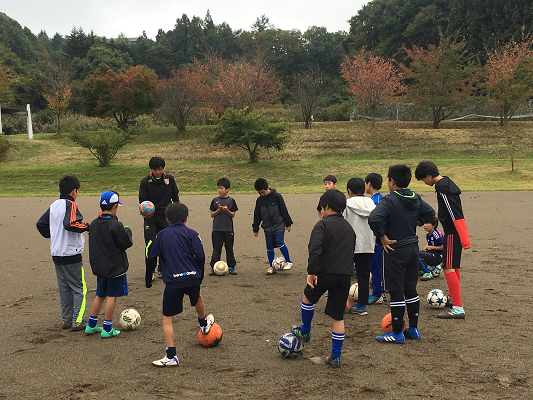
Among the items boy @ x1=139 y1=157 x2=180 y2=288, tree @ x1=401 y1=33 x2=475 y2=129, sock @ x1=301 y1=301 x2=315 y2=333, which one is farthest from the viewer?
tree @ x1=401 y1=33 x2=475 y2=129

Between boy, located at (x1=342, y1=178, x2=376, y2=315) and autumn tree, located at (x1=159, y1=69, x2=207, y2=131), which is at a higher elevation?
autumn tree, located at (x1=159, y1=69, x2=207, y2=131)

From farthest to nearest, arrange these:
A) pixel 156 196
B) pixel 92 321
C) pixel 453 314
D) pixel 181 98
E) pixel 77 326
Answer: pixel 181 98 < pixel 156 196 < pixel 453 314 < pixel 77 326 < pixel 92 321

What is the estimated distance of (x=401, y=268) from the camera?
17.1 ft

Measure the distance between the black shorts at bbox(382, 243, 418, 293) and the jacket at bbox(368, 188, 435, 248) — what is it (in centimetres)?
8

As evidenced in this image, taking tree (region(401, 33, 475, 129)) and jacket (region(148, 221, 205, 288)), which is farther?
tree (region(401, 33, 475, 129))

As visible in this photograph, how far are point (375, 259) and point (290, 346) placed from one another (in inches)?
103

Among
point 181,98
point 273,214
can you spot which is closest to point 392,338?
point 273,214

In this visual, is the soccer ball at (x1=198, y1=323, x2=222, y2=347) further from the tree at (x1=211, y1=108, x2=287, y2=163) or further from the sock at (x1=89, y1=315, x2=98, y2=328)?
the tree at (x1=211, y1=108, x2=287, y2=163)

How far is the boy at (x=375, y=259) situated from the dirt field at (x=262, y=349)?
18 centimetres

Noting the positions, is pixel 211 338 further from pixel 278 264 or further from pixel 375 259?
pixel 278 264

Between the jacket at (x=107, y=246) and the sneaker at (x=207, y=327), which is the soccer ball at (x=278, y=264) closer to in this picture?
the sneaker at (x=207, y=327)

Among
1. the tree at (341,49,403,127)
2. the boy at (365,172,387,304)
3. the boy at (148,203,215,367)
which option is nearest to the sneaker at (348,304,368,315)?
the boy at (365,172,387,304)

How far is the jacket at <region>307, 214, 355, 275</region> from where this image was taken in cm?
475

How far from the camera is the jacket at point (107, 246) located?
547cm
